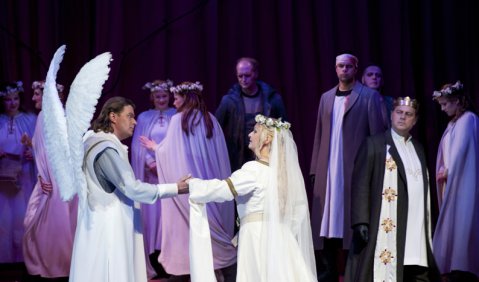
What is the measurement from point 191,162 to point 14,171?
6.47ft

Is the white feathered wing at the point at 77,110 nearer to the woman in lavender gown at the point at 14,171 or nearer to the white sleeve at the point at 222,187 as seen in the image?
the white sleeve at the point at 222,187

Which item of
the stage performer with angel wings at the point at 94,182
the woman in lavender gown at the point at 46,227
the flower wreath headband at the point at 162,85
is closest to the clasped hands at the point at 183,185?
the stage performer with angel wings at the point at 94,182

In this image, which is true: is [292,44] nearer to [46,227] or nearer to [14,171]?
[14,171]

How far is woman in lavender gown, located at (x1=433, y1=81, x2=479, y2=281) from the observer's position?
698cm

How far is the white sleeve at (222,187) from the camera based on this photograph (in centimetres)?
503

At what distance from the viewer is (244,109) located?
23.0ft

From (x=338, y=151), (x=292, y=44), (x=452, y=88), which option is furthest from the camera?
(x=292, y=44)

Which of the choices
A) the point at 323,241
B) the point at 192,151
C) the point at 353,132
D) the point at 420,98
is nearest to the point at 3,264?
the point at 192,151

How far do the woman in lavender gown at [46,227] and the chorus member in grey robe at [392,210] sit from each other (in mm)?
2702

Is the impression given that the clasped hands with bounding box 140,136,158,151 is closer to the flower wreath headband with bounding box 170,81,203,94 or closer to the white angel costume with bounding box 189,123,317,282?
the flower wreath headband with bounding box 170,81,203,94

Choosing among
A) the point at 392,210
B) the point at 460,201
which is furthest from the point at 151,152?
the point at 460,201

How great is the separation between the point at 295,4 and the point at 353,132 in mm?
2447

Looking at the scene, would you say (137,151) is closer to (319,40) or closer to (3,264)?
(3,264)

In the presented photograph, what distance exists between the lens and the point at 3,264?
779cm
